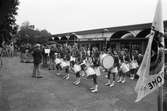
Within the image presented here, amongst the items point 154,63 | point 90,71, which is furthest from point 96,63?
point 154,63

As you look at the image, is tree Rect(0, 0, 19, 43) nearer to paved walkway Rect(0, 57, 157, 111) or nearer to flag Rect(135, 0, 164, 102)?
paved walkway Rect(0, 57, 157, 111)

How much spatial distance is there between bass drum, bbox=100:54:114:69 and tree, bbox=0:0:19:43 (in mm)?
4130

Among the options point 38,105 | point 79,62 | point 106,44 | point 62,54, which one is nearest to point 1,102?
point 38,105

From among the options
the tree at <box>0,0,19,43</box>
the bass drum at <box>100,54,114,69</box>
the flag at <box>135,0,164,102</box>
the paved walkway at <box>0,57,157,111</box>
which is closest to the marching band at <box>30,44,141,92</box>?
the bass drum at <box>100,54,114,69</box>

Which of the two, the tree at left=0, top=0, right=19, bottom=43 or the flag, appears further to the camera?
the tree at left=0, top=0, right=19, bottom=43

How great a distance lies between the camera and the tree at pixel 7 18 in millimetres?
5102

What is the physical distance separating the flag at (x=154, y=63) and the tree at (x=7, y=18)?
13.5 ft

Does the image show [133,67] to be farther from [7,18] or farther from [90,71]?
[7,18]

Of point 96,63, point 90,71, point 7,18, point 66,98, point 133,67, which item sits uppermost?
point 7,18

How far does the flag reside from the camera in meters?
2.60

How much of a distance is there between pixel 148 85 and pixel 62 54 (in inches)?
337

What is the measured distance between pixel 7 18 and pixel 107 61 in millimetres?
4800

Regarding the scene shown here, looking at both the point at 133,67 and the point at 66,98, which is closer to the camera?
the point at 66,98

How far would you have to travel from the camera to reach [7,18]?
243 inches
